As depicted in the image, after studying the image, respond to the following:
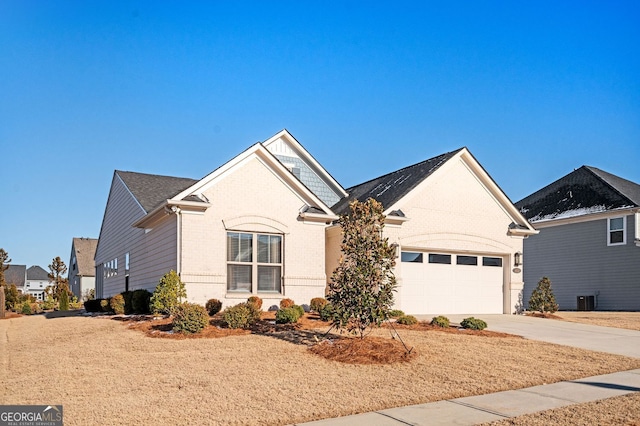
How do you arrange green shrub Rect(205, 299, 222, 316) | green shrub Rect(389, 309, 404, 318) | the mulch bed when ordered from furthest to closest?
1. green shrub Rect(205, 299, 222, 316)
2. green shrub Rect(389, 309, 404, 318)
3. the mulch bed

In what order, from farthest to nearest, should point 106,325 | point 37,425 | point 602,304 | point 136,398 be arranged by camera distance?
point 602,304, point 106,325, point 136,398, point 37,425

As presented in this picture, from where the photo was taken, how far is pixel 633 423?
729 cm

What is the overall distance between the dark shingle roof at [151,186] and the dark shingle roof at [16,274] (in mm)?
62582

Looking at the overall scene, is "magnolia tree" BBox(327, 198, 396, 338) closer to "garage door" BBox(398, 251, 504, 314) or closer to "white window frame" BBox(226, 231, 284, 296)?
"white window frame" BBox(226, 231, 284, 296)

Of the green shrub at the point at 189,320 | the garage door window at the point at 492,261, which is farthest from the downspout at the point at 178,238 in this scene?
the garage door window at the point at 492,261

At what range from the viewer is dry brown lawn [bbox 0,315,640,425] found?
779 cm

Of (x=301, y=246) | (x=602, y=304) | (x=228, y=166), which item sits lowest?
(x=602, y=304)

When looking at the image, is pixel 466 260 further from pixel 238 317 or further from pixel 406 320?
pixel 238 317

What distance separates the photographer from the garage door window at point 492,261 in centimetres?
2273

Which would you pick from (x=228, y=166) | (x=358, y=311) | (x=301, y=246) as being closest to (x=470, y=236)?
(x=301, y=246)

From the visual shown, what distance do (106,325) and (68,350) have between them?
416 cm

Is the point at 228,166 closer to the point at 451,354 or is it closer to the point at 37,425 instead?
the point at 451,354

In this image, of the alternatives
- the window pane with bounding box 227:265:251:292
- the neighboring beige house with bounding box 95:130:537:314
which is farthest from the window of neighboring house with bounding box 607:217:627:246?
the window pane with bounding box 227:265:251:292

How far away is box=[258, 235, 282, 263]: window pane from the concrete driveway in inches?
205
